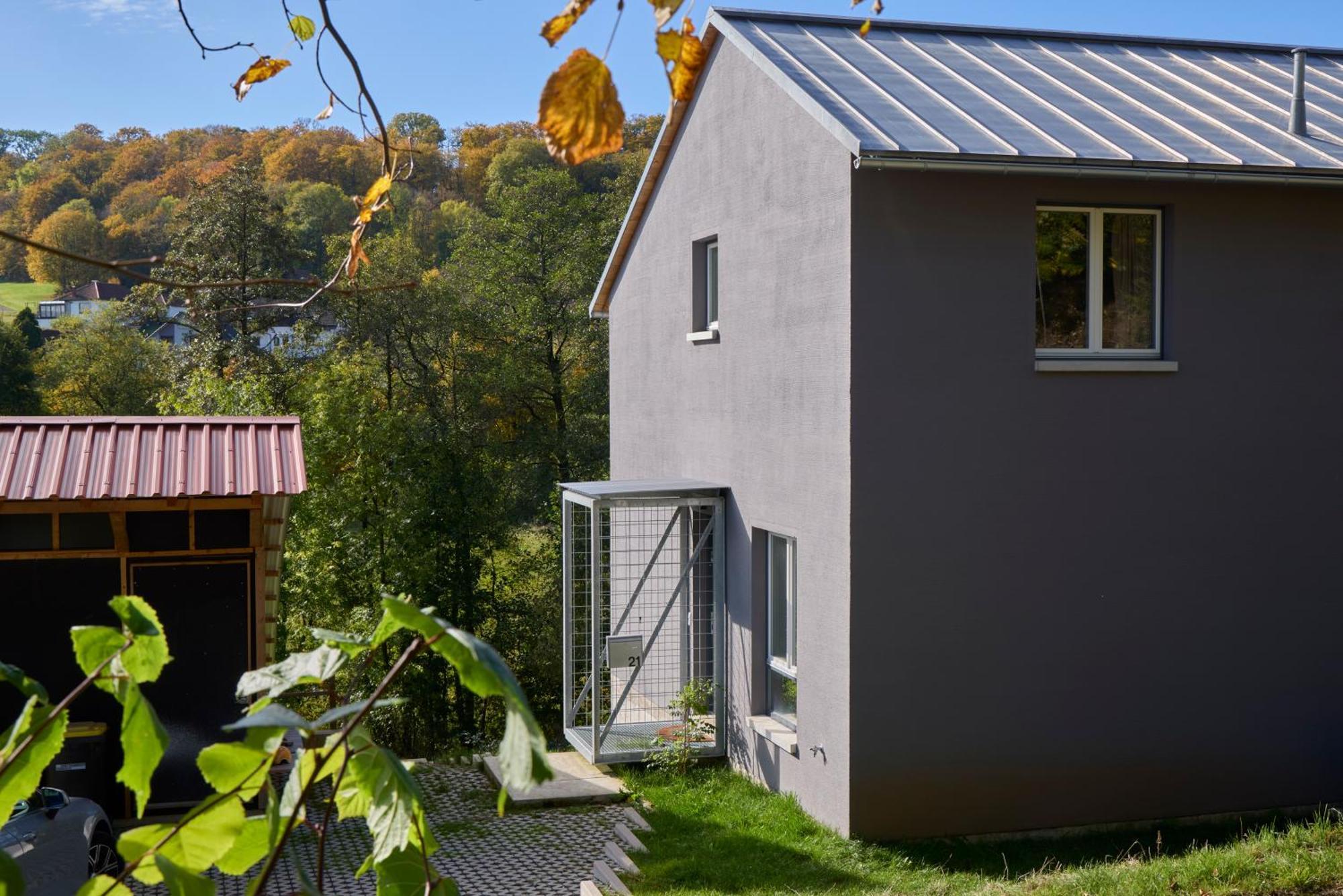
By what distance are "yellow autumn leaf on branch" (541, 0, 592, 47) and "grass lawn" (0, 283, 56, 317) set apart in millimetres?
41457

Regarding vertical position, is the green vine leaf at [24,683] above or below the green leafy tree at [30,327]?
below

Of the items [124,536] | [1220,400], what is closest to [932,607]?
[1220,400]

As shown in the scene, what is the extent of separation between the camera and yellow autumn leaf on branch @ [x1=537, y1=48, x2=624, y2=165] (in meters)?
1.44

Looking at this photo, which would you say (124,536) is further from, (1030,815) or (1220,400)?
(1220,400)

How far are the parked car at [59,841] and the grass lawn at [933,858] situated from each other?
11.7 ft

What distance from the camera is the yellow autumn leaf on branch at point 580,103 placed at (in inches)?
56.6

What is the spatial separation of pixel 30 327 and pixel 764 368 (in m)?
33.0

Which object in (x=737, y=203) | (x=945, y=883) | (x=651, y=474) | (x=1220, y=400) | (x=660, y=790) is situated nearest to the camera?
(x=945, y=883)

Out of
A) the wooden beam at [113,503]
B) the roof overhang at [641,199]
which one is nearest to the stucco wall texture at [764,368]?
the roof overhang at [641,199]

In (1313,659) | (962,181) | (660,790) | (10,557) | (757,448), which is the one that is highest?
(962,181)

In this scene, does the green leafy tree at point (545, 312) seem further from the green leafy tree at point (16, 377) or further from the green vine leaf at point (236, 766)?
the green vine leaf at point (236, 766)

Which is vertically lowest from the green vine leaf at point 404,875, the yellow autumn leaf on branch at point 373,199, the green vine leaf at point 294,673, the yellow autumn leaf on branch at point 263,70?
the green vine leaf at point 404,875

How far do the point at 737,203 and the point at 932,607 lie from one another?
13.9ft

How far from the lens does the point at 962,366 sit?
379 inches
